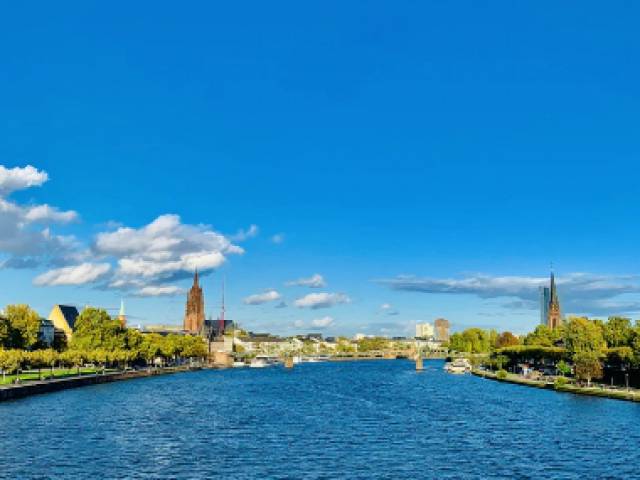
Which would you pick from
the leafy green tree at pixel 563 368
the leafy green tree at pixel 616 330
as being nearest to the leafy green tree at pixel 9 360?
the leafy green tree at pixel 563 368

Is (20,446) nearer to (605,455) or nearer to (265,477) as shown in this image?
(265,477)

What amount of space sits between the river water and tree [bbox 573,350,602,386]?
10.1m

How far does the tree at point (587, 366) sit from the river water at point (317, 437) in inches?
396

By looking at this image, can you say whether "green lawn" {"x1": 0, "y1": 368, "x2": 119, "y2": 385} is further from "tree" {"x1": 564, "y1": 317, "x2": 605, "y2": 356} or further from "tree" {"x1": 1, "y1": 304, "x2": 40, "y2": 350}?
"tree" {"x1": 564, "y1": 317, "x2": 605, "y2": 356}

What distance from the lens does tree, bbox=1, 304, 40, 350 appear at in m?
156

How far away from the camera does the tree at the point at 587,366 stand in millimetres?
142125

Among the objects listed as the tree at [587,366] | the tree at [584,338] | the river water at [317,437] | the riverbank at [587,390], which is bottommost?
the river water at [317,437]

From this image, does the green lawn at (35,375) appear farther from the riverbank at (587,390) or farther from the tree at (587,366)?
the tree at (587,366)

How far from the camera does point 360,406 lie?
118250 millimetres

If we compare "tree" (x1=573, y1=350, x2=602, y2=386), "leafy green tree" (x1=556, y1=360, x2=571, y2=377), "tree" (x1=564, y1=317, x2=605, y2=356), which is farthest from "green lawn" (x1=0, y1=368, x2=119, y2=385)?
"leafy green tree" (x1=556, y1=360, x2=571, y2=377)

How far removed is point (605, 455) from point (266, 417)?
4732cm

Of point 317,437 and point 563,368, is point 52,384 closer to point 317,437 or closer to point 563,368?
point 317,437

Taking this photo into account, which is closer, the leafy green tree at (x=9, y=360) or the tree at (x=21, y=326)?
the leafy green tree at (x=9, y=360)

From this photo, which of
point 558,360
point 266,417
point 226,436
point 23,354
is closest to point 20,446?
point 226,436
